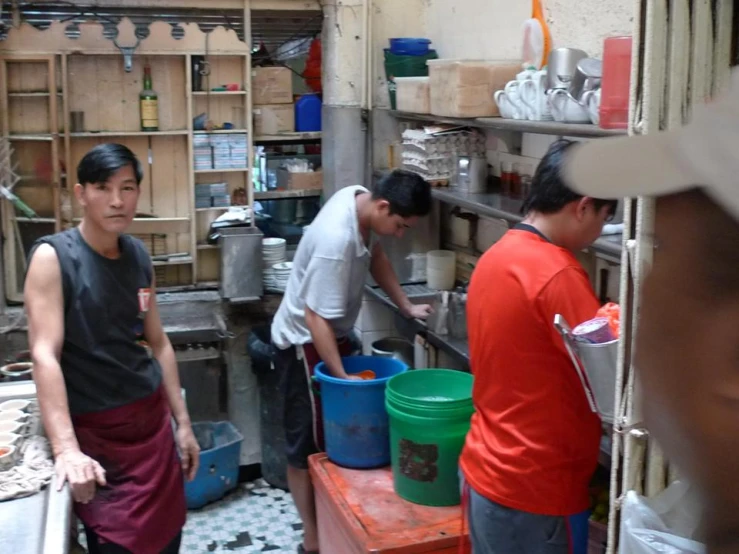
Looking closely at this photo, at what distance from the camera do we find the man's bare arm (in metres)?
2.07

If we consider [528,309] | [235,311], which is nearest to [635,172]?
[528,309]

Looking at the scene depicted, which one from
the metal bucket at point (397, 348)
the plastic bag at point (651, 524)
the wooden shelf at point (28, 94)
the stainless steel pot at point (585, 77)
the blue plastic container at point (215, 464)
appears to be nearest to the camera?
the plastic bag at point (651, 524)

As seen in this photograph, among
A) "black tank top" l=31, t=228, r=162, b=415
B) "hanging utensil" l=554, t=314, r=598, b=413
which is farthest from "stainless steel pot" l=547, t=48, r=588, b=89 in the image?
"black tank top" l=31, t=228, r=162, b=415

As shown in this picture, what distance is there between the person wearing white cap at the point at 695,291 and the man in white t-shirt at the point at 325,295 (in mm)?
2546

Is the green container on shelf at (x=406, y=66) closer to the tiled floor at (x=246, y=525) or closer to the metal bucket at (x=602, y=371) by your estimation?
the tiled floor at (x=246, y=525)

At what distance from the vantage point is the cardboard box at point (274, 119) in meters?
4.64

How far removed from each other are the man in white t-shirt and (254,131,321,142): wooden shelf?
4.49 ft

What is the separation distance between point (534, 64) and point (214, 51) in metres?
Answer: 1.89

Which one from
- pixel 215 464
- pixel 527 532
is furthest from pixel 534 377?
pixel 215 464

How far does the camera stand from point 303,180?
4699mm

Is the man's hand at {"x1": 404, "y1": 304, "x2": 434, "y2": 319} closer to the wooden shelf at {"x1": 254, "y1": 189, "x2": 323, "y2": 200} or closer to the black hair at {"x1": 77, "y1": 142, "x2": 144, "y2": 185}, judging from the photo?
the wooden shelf at {"x1": 254, "y1": 189, "x2": 323, "y2": 200}

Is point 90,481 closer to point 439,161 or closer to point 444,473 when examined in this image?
point 444,473

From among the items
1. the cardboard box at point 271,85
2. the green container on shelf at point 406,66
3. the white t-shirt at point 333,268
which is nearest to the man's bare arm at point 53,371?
the white t-shirt at point 333,268

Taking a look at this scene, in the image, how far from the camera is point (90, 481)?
207cm
